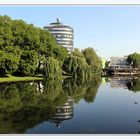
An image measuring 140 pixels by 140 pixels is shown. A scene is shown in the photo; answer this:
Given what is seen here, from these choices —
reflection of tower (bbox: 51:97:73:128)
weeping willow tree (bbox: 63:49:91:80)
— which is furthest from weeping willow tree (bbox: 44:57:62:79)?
reflection of tower (bbox: 51:97:73:128)

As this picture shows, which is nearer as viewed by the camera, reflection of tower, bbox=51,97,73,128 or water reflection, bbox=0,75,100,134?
water reflection, bbox=0,75,100,134

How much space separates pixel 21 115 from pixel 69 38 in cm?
13370

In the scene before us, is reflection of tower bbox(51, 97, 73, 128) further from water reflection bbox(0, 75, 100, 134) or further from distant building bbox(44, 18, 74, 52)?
distant building bbox(44, 18, 74, 52)

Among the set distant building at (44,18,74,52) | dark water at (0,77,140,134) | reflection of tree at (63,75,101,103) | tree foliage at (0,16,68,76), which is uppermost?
distant building at (44,18,74,52)

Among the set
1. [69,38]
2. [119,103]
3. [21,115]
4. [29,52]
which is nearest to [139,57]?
[69,38]

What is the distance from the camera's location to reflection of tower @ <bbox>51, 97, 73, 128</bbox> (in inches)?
996

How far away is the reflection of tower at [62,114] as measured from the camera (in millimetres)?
25288

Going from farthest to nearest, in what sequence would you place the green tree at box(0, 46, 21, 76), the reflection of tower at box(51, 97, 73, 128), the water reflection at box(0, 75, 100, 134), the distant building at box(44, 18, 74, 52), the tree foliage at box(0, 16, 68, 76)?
the distant building at box(44, 18, 74, 52), the tree foliage at box(0, 16, 68, 76), the green tree at box(0, 46, 21, 76), the reflection of tower at box(51, 97, 73, 128), the water reflection at box(0, 75, 100, 134)

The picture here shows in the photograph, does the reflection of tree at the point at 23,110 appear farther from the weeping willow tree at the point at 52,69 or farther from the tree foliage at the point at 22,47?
the weeping willow tree at the point at 52,69

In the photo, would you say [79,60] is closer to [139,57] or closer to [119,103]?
[119,103]

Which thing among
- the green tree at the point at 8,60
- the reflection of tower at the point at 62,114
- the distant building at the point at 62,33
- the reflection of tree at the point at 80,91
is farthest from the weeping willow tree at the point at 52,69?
the distant building at the point at 62,33

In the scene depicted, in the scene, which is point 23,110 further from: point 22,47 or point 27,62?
point 22,47

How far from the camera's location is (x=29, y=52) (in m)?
67.2

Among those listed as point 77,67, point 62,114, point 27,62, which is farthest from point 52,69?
point 62,114
